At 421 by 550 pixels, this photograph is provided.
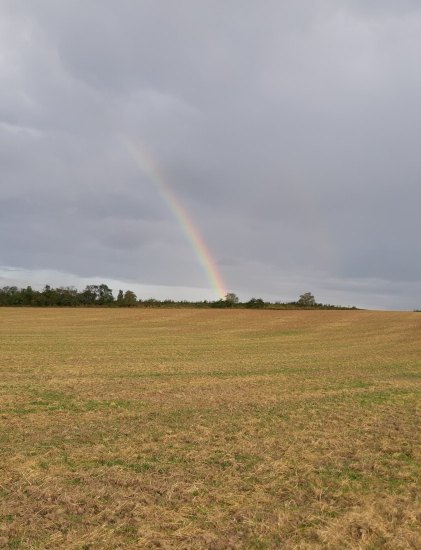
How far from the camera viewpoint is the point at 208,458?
8.32m

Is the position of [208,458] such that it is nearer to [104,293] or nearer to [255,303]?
[255,303]

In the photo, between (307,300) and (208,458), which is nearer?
(208,458)

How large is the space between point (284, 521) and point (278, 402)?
7960mm

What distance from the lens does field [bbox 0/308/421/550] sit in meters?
5.63

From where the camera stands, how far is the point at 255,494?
Answer: 21.8 ft

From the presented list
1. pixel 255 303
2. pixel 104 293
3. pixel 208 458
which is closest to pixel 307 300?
→ pixel 255 303

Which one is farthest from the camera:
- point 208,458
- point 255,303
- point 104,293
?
point 104,293

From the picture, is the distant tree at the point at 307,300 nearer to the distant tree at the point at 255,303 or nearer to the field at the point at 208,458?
the distant tree at the point at 255,303

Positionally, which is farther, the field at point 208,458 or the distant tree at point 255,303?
the distant tree at point 255,303

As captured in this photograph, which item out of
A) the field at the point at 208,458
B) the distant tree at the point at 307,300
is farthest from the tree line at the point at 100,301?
the field at the point at 208,458

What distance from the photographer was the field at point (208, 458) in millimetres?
5629

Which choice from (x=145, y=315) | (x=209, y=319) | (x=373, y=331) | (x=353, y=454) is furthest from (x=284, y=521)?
(x=145, y=315)

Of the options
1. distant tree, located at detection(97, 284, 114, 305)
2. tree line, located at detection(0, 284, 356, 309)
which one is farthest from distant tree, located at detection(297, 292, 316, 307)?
distant tree, located at detection(97, 284, 114, 305)

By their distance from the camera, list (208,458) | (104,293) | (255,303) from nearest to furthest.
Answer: (208,458), (255,303), (104,293)
